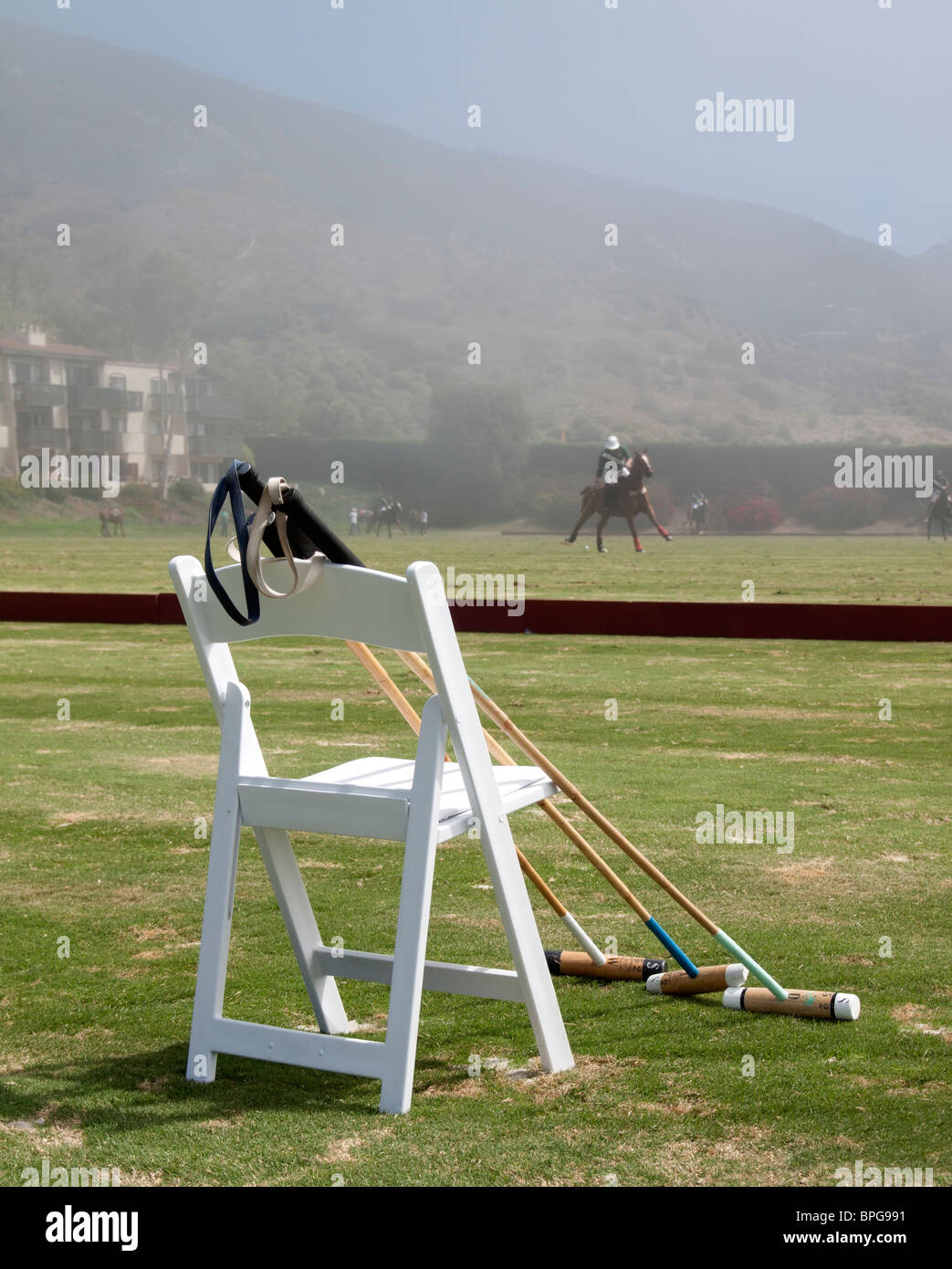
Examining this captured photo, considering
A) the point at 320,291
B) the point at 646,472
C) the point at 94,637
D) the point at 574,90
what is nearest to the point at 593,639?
the point at 94,637

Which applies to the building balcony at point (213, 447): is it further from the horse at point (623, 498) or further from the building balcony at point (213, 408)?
the horse at point (623, 498)

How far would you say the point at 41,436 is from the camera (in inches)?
3179

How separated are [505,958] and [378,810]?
114 cm

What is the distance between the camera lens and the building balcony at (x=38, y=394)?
80438mm

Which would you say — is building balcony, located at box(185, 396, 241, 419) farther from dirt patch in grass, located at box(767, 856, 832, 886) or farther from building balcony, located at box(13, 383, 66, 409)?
dirt patch in grass, located at box(767, 856, 832, 886)

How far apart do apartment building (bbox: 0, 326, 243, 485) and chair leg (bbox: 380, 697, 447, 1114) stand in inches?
3091

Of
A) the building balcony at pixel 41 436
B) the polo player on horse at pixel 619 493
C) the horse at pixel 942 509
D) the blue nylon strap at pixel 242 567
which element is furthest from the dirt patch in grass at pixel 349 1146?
the building balcony at pixel 41 436

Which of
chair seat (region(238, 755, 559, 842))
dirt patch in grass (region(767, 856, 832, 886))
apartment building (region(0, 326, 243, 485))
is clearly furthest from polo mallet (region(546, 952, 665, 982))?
apartment building (region(0, 326, 243, 485))

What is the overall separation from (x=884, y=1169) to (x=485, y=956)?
1.47 m

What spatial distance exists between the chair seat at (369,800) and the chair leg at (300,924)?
182 mm

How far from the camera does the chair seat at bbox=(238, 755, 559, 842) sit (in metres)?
2.64

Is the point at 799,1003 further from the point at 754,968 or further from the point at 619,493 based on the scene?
the point at 619,493

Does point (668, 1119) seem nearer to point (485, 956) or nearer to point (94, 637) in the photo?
point (485, 956)

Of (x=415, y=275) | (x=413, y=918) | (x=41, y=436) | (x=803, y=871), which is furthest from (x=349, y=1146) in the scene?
(x=415, y=275)
